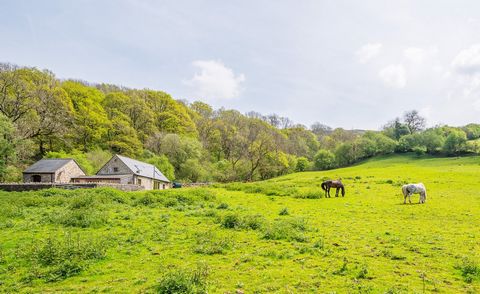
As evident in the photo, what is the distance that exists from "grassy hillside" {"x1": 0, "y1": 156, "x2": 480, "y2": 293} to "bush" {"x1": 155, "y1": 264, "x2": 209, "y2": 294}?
33 millimetres

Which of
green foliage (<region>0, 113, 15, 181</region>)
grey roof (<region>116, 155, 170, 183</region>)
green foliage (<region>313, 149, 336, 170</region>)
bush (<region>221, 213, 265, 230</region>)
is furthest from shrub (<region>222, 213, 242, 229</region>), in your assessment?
green foliage (<region>313, 149, 336, 170</region>)

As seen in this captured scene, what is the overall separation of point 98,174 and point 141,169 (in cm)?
673

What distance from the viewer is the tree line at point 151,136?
55969 mm

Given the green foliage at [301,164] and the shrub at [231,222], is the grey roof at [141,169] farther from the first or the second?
the green foliage at [301,164]

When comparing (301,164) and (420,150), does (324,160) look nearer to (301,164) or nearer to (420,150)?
(301,164)

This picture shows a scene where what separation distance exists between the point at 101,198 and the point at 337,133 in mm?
109670

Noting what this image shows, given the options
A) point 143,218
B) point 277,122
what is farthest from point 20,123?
point 277,122

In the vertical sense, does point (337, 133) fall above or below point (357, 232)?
above

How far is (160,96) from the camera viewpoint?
8581 cm

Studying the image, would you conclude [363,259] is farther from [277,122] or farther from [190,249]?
[277,122]

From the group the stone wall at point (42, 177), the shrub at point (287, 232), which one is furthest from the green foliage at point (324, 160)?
the shrub at point (287, 232)

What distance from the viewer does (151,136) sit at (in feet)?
250

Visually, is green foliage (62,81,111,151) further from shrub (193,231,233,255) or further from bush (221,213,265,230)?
shrub (193,231,233,255)

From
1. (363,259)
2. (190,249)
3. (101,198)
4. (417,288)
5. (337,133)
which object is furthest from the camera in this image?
(337,133)
